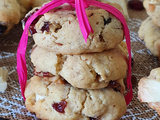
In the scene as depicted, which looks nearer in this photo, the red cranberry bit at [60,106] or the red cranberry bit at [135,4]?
the red cranberry bit at [60,106]

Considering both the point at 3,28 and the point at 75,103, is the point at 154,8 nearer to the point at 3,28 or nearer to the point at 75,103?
the point at 75,103

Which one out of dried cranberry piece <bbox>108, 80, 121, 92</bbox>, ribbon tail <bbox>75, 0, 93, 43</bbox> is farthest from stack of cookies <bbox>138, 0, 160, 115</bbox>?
ribbon tail <bbox>75, 0, 93, 43</bbox>

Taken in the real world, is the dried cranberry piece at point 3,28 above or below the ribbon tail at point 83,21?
below

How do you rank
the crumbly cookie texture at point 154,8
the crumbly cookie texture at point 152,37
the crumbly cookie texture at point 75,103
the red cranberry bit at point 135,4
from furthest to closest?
the red cranberry bit at point 135,4 → the crumbly cookie texture at point 152,37 → the crumbly cookie texture at point 154,8 → the crumbly cookie texture at point 75,103

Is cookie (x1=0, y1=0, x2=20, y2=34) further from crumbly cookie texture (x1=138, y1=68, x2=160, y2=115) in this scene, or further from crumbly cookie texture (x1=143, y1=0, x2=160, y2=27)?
crumbly cookie texture (x1=138, y1=68, x2=160, y2=115)

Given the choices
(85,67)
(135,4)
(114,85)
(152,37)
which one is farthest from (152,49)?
(135,4)

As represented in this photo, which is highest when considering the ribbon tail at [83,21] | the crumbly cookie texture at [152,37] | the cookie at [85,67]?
the ribbon tail at [83,21]

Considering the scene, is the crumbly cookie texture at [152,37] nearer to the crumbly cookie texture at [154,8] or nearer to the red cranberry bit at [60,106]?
the crumbly cookie texture at [154,8]

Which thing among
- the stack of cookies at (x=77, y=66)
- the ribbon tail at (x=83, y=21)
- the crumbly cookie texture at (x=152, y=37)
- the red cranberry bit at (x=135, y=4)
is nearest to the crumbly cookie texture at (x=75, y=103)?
the stack of cookies at (x=77, y=66)
